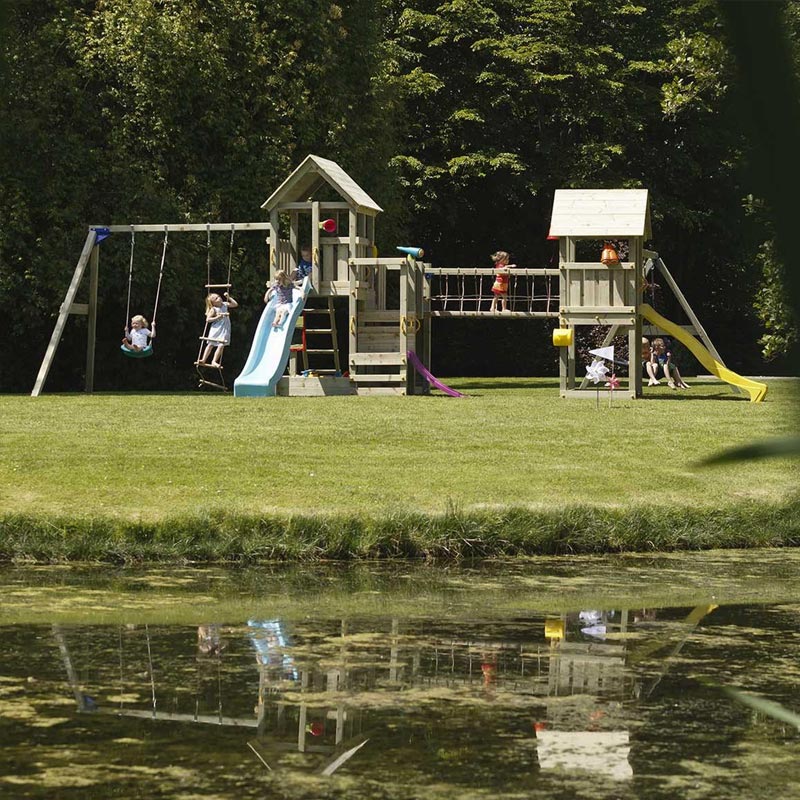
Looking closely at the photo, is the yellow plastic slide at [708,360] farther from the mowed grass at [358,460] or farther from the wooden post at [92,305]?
the wooden post at [92,305]

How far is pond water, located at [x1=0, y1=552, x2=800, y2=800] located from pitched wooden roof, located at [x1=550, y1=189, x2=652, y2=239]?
12403 millimetres

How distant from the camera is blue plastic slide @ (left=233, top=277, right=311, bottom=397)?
2011 centimetres

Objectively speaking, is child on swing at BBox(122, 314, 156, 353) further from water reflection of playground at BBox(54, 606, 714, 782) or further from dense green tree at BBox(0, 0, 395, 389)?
water reflection of playground at BBox(54, 606, 714, 782)

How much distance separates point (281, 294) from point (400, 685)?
50.0ft

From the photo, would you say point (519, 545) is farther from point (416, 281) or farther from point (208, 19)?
point (208, 19)

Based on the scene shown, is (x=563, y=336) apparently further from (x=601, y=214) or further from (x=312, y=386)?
(x=312, y=386)

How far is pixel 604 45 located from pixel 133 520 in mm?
24074

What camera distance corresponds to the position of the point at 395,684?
19.7ft

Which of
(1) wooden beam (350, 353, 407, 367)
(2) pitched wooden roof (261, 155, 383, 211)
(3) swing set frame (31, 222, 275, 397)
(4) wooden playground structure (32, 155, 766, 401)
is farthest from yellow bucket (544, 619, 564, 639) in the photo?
(2) pitched wooden roof (261, 155, 383, 211)

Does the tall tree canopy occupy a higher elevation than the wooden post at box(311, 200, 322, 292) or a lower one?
higher

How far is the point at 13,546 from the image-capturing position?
940cm

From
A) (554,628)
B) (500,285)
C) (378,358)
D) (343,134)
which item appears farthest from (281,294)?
(554,628)

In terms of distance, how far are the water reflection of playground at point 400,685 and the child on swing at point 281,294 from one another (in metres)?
13.4

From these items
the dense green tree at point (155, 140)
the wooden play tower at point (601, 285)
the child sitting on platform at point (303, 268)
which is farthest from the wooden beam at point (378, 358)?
the dense green tree at point (155, 140)
